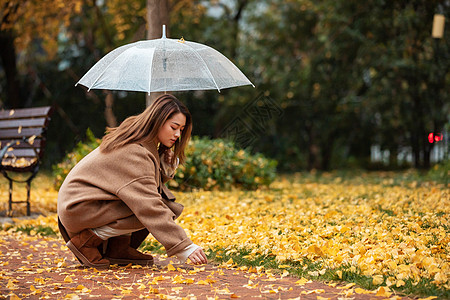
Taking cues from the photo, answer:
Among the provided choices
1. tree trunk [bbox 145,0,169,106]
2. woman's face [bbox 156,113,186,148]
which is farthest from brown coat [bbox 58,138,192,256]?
tree trunk [bbox 145,0,169,106]

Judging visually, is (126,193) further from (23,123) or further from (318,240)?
(23,123)

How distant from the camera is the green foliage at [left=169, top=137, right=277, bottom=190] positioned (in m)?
7.91

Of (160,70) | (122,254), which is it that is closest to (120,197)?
(122,254)

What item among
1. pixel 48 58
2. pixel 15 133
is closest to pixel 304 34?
pixel 48 58

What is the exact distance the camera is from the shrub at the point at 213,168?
7.91 m

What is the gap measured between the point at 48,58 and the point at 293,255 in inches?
461

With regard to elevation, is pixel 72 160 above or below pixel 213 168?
above

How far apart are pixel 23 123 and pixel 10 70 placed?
7.36 metres

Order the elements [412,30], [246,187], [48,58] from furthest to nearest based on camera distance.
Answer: [48,58]
[412,30]
[246,187]

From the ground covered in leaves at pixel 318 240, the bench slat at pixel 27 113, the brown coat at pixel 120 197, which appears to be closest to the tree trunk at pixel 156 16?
the bench slat at pixel 27 113

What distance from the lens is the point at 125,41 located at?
12719 millimetres

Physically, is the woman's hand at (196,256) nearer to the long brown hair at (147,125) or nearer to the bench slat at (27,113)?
the long brown hair at (147,125)

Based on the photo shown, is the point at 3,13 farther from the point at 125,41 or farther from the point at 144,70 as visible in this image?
the point at 144,70

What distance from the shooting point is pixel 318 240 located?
4008mm
